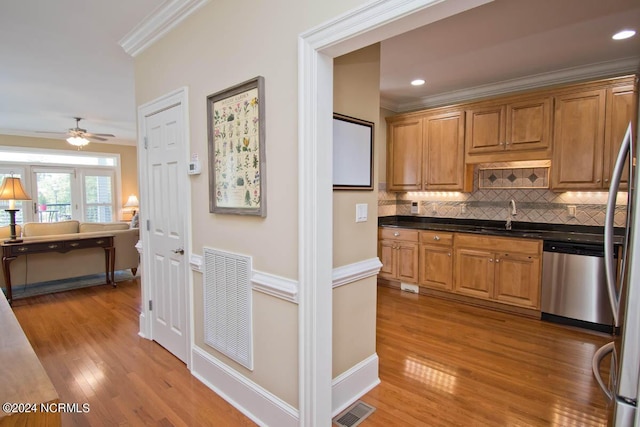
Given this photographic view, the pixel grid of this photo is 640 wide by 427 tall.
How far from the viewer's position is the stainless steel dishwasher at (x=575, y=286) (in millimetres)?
3166

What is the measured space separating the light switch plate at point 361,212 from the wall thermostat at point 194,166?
1175mm

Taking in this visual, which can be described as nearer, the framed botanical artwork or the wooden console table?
the framed botanical artwork

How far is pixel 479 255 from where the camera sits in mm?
3891

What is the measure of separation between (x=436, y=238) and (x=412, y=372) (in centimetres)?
206

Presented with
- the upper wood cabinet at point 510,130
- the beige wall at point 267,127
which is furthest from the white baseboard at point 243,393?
the upper wood cabinet at point 510,130

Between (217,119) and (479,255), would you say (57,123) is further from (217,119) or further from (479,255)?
(479,255)

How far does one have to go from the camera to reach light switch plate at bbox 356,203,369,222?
2.22 m

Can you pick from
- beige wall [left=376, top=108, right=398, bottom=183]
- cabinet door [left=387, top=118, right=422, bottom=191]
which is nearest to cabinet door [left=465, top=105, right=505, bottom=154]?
cabinet door [left=387, top=118, right=422, bottom=191]

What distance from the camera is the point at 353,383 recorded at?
7.24 feet

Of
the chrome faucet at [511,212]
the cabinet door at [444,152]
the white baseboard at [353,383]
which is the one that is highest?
the cabinet door at [444,152]

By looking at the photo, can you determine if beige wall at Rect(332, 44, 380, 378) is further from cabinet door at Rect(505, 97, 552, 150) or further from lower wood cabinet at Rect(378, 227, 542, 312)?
cabinet door at Rect(505, 97, 552, 150)

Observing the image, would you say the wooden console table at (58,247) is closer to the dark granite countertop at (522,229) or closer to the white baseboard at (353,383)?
the dark granite countertop at (522,229)

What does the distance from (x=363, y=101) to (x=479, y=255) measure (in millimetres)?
2587

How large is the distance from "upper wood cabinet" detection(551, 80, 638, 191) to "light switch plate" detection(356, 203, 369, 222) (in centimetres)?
263
